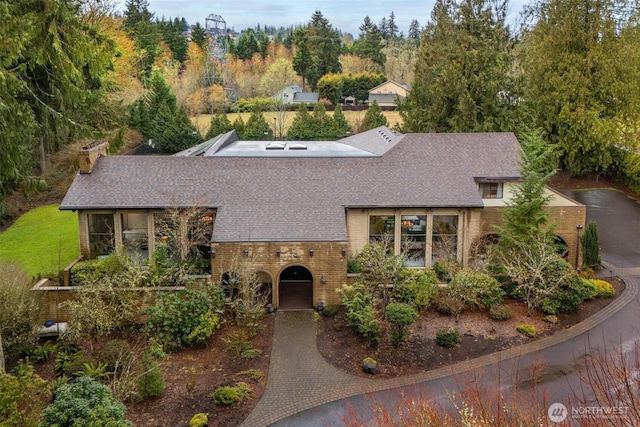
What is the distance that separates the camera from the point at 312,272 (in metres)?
22.8

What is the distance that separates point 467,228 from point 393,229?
3.49 meters

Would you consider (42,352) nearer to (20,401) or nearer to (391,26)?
(20,401)

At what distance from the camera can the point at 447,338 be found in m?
19.9

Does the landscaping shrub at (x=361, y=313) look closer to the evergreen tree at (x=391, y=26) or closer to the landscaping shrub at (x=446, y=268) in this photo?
the landscaping shrub at (x=446, y=268)

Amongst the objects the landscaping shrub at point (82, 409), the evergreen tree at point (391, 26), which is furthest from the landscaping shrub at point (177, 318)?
the evergreen tree at point (391, 26)

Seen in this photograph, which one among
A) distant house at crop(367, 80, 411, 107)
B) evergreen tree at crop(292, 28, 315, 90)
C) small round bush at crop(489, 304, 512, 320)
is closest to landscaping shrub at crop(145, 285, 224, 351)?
small round bush at crop(489, 304, 512, 320)

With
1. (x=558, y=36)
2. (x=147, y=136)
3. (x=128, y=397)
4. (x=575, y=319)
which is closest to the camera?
(x=128, y=397)

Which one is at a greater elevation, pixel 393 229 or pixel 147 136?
pixel 147 136

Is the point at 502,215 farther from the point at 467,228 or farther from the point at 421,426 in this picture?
the point at 421,426

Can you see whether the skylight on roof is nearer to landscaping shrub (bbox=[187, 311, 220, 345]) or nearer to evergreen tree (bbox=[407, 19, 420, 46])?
landscaping shrub (bbox=[187, 311, 220, 345])

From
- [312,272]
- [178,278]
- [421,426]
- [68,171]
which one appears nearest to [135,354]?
[178,278]

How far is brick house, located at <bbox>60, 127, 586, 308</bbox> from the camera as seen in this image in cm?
2286

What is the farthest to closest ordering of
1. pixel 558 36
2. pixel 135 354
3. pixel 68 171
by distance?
pixel 68 171
pixel 558 36
pixel 135 354

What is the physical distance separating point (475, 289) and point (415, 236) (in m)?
4.55
